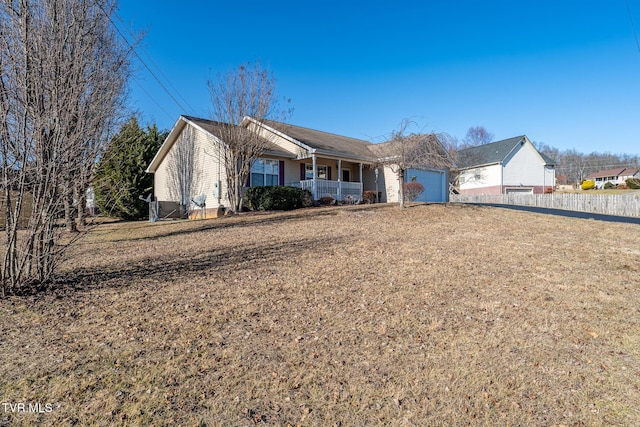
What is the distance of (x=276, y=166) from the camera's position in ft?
61.1

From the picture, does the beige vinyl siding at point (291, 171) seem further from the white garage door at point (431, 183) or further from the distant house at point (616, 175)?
the distant house at point (616, 175)

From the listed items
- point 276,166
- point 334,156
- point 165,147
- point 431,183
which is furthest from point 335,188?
point 165,147

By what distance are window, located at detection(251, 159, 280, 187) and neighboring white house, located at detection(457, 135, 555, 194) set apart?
74.0 feet

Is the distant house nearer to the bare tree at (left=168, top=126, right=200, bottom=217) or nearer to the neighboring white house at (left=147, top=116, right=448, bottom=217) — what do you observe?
the neighboring white house at (left=147, top=116, right=448, bottom=217)

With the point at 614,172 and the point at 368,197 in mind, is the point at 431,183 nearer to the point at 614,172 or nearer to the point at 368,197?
the point at 368,197

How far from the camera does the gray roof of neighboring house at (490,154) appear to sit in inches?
1362

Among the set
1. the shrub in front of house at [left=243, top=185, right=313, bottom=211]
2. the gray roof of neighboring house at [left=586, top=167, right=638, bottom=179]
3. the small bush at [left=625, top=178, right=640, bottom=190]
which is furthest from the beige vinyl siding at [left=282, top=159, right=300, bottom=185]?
the gray roof of neighboring house at [left=586, top=167, right=638, bottom=179]

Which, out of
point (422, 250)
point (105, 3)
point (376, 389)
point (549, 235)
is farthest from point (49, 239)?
point (549, 235)

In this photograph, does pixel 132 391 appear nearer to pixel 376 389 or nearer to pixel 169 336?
pixel 169 336

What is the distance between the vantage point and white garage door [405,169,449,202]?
2255 cm

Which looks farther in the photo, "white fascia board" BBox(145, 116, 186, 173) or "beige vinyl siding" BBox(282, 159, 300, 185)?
"white fascia board" BBox(145, 116, 186, 173)

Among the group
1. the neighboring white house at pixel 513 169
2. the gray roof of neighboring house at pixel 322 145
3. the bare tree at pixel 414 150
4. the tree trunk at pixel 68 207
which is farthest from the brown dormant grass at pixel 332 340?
the neighboring white house at pixel 513 169

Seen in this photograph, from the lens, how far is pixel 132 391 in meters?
2.94

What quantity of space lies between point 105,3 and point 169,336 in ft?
21.3
